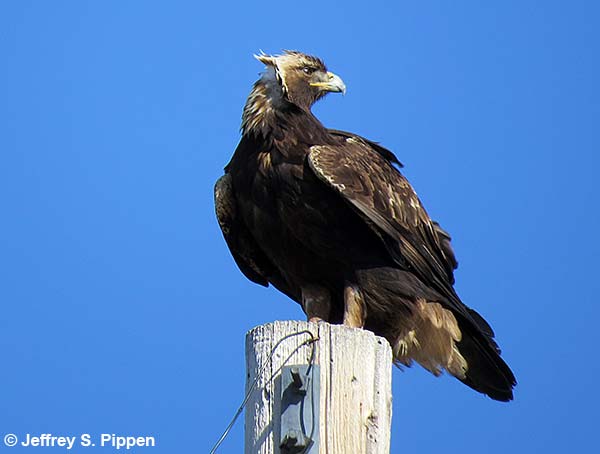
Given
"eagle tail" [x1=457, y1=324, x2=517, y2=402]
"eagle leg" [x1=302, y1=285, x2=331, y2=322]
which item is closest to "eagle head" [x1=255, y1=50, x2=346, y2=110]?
"eagle leg" [x1=302, y1=285, x2=331, y2=322]

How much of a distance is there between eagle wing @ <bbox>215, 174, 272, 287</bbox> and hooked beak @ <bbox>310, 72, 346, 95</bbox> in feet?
2.79

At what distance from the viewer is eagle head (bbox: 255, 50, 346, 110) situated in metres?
7.05

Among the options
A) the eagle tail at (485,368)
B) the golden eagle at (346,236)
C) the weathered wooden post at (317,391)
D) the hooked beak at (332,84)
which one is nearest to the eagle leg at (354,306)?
the golden eagle at (346,236)

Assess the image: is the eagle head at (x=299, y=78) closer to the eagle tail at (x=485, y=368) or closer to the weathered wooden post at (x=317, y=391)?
the eagle tail at (x=485, y=368)

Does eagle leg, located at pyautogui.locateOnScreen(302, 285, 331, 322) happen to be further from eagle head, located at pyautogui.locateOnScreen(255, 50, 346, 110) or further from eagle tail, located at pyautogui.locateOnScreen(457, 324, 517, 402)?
eagle head, located at pyautogui.locateOnScreen(255, 50, 346, 110)

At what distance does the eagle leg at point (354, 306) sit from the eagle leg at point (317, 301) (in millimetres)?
199

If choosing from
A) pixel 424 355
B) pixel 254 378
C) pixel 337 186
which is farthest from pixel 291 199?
pixel 254 378

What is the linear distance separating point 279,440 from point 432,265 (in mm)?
2912

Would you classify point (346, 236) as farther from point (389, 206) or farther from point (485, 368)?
point (485, 368)

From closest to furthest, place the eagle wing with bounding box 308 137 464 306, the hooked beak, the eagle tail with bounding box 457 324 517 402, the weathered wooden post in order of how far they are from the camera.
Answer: the weathered wooden post, the eagle wing with bounding box 308 137 464 306, the eagle tail with bounding box 457 324 517 402, the hooked beak

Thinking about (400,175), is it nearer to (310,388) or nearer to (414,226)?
(414,226)

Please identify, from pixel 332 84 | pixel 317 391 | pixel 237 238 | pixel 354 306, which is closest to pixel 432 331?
pixel 354 306

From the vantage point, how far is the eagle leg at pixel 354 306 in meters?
6.48

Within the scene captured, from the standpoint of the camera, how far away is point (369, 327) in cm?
676
